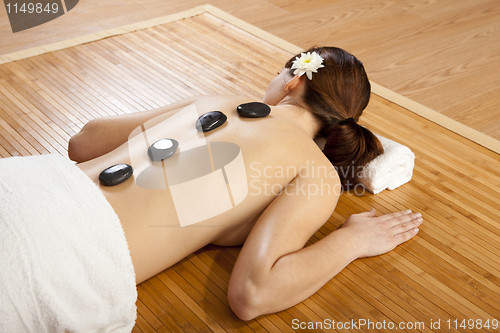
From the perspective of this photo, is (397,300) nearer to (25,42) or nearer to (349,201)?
(349,201)

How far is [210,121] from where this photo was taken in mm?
1247

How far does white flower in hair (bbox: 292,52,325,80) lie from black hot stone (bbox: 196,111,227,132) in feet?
1.07

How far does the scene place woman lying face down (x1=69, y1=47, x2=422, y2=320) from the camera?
1127 mm

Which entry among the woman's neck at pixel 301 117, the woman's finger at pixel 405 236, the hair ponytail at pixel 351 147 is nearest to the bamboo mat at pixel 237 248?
the woman's finger at pixel 405 236

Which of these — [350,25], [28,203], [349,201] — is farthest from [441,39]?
[28,203]

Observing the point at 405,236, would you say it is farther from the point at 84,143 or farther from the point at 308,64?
the point at 84,143

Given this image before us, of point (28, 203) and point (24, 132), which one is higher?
point (28, 203)

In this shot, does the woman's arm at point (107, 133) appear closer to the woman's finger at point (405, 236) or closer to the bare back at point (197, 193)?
the bare back at point (197, 193)

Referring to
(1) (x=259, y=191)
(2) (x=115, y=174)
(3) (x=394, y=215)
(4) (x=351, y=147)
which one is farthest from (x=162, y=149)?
(3) (x=394, y=215)

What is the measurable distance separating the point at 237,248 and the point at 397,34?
6.71ft

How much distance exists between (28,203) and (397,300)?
37.9 inches

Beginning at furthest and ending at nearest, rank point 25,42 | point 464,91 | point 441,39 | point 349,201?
1. point 441,39
2. point 25,42
3. point 464,91
4. point 349,201

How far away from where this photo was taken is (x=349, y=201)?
1609 millimetres

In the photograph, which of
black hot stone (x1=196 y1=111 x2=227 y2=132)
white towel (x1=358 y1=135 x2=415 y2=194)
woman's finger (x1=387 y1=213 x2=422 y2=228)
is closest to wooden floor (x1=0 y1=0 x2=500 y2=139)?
white towel (x1=358 y1=135 x2=415 y2=194)
